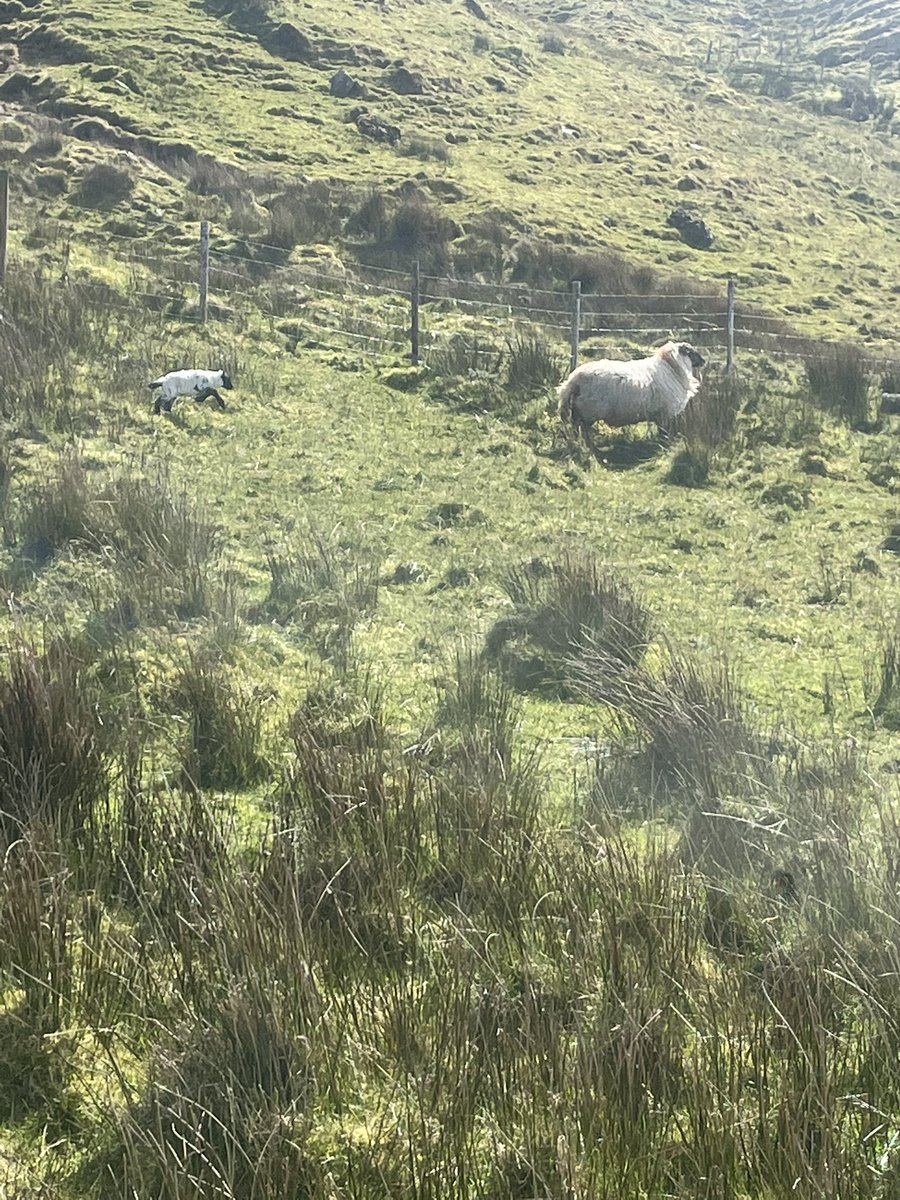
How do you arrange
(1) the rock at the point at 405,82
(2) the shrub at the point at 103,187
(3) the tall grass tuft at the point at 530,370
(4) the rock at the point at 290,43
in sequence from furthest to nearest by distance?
(4) the rock at the point at 290,43
(1) the rock at the point at 405,82
(2) the shrub at the point at 103,187
(3) the tall grass tuft at the point at 530,370

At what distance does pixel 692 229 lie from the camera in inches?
1011

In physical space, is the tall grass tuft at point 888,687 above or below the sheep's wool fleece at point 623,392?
above

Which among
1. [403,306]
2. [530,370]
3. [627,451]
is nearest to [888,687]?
[627,451]

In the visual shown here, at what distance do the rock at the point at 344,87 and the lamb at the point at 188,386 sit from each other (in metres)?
21.9

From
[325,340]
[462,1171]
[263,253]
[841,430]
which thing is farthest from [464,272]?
[462,1171]

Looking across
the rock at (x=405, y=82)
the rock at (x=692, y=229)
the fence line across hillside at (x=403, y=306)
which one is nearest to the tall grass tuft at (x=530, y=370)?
the fence line across hillside at (x=403, y=306)

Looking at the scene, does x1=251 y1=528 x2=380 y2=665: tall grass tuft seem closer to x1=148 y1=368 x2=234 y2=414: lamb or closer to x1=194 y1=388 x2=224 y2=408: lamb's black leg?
x1=148 y1=368 x2=234 y2=414: lamb

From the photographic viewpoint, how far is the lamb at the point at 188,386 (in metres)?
10.4

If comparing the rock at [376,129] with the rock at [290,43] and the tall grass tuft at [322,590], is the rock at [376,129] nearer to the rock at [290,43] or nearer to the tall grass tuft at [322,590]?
the rock at [290,43]

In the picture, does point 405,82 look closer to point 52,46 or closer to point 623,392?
point 52,46

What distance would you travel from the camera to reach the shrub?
18.1m

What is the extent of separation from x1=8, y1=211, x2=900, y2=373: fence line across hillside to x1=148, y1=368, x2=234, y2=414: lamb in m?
2.99

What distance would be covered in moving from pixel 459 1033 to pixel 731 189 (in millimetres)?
→ 31709

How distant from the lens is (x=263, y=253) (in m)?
17.6
